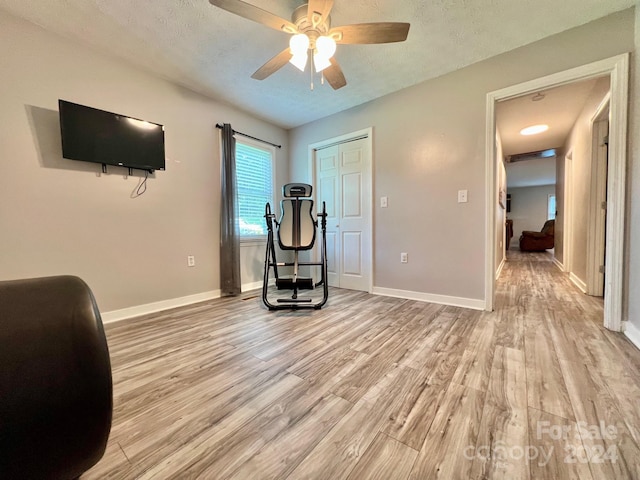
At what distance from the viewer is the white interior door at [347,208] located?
3.32 m

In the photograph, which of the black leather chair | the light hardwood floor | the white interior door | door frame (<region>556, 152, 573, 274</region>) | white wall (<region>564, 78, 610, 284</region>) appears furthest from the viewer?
door frame (<region>556, 152, 573, 274</region>)

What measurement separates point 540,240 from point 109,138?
9.82 meters

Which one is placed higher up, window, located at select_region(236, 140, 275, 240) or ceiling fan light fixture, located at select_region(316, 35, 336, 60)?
ceiling fan light fixture, located at select_region(316, 35, 336, 60)

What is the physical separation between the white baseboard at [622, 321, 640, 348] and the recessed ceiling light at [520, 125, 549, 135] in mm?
3206

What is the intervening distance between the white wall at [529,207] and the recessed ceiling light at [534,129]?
7391 millimetres

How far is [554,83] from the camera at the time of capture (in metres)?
2.08

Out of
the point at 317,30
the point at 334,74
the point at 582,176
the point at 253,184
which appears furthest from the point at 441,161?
the point at 253,184

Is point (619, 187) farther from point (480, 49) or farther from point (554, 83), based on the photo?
point (480, 49)

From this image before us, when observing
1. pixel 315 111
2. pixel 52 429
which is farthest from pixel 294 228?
pixel 52 429

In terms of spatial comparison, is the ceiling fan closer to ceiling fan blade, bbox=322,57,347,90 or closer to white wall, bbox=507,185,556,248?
ceiling fan blade, bbox=322,57,347,90

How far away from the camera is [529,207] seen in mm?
9852

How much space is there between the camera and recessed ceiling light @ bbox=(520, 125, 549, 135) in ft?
12.4

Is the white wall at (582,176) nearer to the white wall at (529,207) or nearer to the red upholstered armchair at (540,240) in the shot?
the red upholstered armchair at (540,240)

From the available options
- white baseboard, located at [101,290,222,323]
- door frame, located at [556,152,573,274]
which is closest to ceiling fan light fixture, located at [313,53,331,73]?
white baseboard, located at [101,290,222,323]
